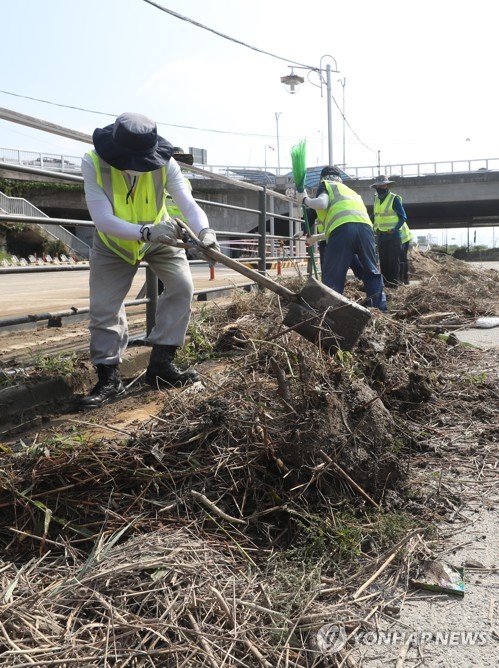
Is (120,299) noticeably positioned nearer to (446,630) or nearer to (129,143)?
(129,143)

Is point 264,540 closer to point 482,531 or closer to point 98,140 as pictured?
point 482,531

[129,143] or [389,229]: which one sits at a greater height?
[129,143]

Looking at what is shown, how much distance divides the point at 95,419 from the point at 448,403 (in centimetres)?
197

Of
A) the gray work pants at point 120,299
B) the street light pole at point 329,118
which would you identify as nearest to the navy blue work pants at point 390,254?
the gray work pants at point 120,299

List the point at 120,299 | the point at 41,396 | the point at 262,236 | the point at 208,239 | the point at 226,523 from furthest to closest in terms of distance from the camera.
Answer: the point at 262,236, the point at 120,299, the point at 41,396, the point at 208,239, the point at 226,523

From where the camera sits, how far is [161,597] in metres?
1.72

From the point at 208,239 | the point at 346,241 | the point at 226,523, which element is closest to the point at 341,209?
the point at 346,241

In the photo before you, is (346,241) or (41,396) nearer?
(41,396)

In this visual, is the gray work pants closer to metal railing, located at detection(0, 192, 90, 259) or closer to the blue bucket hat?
the blue bucket hat

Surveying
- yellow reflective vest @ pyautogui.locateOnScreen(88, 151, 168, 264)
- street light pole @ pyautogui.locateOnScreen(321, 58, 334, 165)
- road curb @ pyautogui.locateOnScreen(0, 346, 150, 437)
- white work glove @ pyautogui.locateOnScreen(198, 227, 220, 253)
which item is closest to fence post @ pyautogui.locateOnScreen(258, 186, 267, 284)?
road curb @ pyautogui.locateOnScreen(0, 346, 150, 437)

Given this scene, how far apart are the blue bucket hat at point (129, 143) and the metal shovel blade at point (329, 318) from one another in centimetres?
111

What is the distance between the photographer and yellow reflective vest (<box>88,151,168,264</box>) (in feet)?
11.3

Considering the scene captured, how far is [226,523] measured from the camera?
2117 millimetres

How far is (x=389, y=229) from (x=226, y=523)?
354 inches
